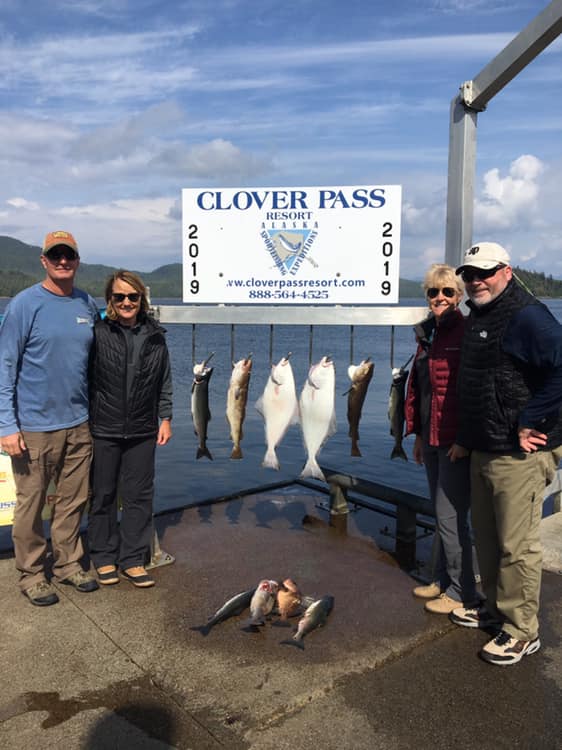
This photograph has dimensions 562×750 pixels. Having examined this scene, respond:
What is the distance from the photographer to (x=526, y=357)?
11.6 ft

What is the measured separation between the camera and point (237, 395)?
5.07 metres

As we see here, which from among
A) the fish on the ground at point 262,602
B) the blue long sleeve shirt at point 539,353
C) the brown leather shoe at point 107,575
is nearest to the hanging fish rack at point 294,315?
the blue long sleeve shirt at point 539,353

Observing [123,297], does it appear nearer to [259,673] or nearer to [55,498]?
[55,498]

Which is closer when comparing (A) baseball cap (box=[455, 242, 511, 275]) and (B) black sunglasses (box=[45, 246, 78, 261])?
(A) baseball cap (box=[455, 242, 511, 275])

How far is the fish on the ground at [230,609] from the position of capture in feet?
13.5

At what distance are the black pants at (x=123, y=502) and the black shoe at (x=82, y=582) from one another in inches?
6.2

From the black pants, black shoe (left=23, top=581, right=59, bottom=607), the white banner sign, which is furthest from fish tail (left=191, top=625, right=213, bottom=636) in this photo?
the white banner sign

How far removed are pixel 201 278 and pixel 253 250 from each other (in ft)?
1.75

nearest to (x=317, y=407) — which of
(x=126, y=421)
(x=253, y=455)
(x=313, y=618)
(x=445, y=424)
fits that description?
(x=445, y=424)

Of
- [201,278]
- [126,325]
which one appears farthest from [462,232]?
[126,325]

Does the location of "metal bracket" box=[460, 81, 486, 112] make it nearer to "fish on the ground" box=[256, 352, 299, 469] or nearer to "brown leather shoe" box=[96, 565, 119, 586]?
"fish on the ground" box=[256, 352, 299, 469]

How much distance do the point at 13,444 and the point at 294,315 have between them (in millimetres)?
2412

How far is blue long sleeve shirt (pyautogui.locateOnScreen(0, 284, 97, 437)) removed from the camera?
429 cm

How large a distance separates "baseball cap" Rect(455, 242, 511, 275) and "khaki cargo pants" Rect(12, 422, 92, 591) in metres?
3.05
